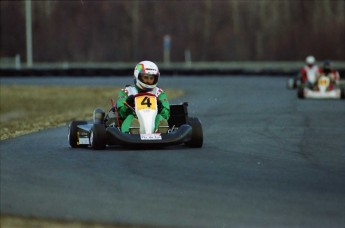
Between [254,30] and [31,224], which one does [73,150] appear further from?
[254,30]

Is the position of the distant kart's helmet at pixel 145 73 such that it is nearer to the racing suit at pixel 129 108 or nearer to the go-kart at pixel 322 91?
the racing suit at pixel 129 108

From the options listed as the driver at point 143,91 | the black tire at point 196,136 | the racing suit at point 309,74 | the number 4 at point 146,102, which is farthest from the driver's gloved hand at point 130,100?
the racing suit at point 309,74

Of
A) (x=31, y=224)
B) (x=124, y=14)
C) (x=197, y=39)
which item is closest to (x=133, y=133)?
(x=31, y=224)

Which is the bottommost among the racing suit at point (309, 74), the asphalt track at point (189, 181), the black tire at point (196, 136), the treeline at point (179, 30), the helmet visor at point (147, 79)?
the asphalt track at point (189, 181)

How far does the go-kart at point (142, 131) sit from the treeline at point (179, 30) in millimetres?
63943

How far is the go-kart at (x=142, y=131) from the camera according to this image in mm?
11953

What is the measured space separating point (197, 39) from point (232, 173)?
239ft

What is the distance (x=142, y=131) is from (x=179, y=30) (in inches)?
2778

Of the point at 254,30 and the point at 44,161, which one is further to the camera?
the point at 254,30

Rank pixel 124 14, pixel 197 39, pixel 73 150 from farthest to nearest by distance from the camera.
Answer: pixel 124 14 → pixel 197 39 → pixel 73 150

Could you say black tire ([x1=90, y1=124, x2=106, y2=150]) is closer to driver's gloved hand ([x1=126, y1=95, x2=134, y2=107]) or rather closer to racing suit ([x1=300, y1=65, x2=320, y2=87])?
driver's gloved hand ([x1=126, y1=95, x2=134, y2=107])

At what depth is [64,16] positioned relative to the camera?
278ft

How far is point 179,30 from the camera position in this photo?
82.6 metres

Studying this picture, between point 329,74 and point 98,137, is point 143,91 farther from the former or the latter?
point 329,74
